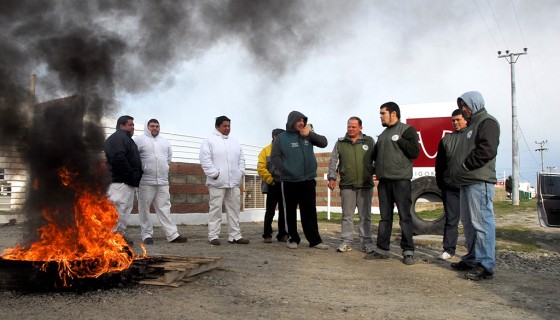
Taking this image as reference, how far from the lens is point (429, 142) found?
10195mm

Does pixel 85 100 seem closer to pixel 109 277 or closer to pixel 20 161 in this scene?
pixel 20 161

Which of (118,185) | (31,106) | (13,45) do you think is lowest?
(118,185)

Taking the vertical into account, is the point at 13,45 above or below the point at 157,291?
above

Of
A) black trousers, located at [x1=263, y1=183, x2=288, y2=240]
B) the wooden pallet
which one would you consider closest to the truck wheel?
black trousers, located at [x1=263, y1=183, x2=288, y2=240]

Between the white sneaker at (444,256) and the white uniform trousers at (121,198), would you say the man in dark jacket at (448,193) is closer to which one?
the white sneaker at (444,256)

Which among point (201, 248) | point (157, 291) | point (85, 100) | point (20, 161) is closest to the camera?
point (157, 291)

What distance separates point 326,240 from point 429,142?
3.57 m

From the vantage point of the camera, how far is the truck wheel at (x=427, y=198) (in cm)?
828

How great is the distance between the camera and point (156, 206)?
7617 millimetres

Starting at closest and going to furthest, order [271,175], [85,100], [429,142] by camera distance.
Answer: [85,100] → [271,175] → [429,142]

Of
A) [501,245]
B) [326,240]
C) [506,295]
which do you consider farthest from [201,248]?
[501,245]

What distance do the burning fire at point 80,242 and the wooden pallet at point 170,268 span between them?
0.19 meters

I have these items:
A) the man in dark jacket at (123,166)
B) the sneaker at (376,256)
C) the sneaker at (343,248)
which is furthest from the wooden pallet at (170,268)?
the sneaker at (343,248)

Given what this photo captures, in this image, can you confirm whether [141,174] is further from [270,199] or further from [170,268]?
[170,268]
